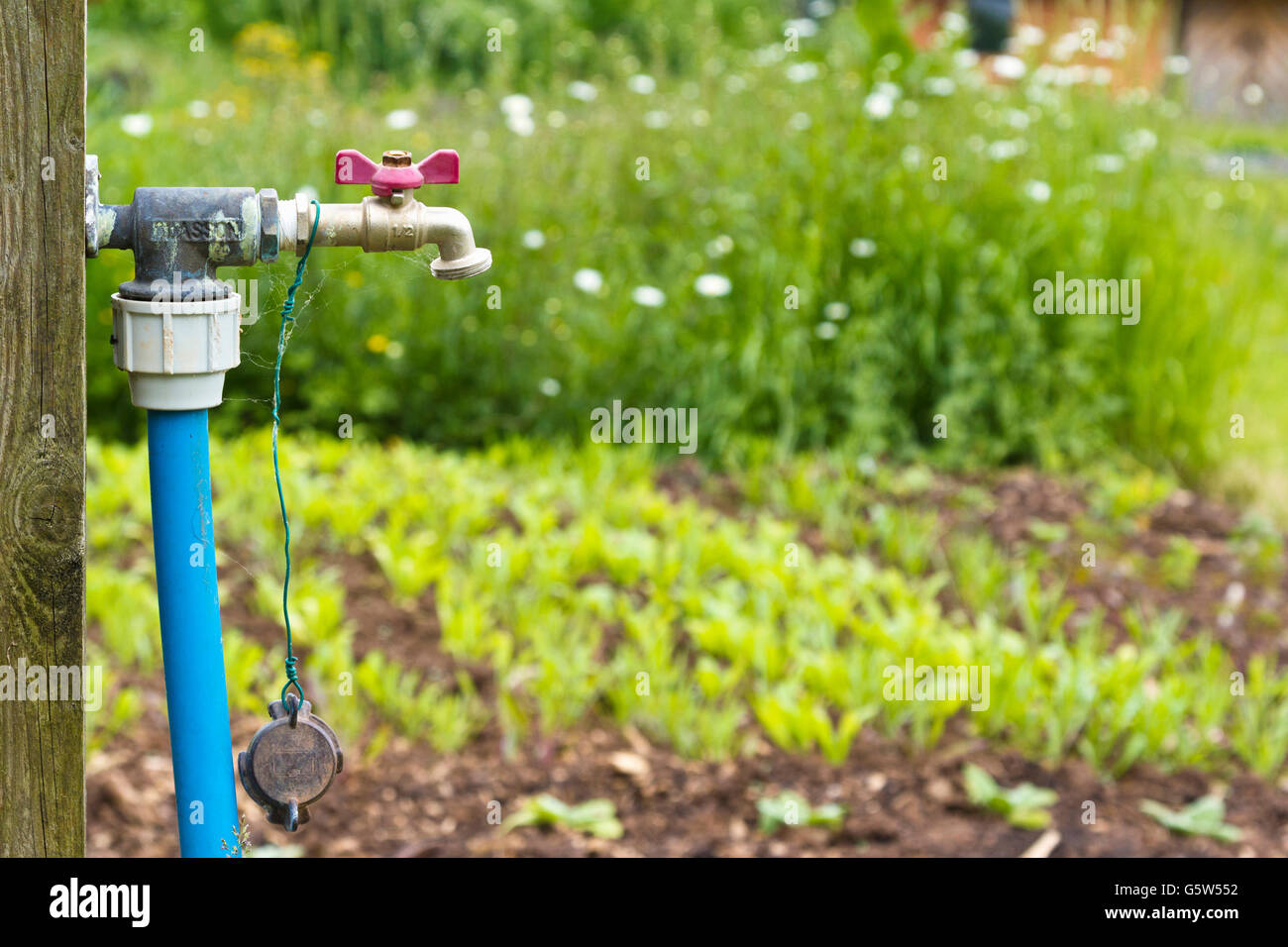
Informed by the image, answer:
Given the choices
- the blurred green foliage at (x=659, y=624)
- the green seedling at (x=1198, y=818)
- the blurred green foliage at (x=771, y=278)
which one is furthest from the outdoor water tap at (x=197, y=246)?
the blurred green foliage at (x=771, y=278)

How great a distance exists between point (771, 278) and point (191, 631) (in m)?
3.73

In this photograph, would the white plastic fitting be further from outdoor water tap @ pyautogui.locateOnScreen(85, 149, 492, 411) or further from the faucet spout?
the faucet spout

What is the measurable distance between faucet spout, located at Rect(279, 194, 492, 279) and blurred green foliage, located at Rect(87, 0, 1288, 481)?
2941mm

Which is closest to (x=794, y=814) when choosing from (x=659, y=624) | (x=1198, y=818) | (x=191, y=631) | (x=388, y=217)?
(x=659, y=624)

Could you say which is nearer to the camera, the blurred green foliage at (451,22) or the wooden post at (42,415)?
the wooden post at (42,415)

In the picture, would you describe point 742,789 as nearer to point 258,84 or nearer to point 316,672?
point 316,672

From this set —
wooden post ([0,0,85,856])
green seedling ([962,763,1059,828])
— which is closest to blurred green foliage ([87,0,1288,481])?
green seedling ([962,763,1059,828])

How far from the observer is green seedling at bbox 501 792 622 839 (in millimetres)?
2725

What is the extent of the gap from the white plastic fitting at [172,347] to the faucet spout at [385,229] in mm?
109

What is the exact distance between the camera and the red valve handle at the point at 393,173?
1393 mm

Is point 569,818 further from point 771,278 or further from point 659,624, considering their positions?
point 771,278

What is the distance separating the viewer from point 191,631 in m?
1.41

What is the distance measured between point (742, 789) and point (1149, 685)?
49.1 inches

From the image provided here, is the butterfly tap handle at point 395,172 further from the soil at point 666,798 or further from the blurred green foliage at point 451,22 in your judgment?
the blurred green foliage at point 451,22
